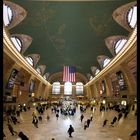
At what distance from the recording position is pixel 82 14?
81.3 ft

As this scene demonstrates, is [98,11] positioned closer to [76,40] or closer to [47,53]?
[76,40]

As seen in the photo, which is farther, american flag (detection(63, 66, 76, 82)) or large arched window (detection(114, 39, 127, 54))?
american flag (detection(63, 66, 76, 82))

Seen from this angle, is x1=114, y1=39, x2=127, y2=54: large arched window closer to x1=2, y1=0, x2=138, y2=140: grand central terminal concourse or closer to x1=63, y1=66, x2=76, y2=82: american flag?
x1=2, y1=0, x2=138, y2=140: grand central terminal concourse

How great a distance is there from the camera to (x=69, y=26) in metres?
→ 28.5

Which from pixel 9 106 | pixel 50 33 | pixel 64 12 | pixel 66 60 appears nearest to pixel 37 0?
pixel 64 12

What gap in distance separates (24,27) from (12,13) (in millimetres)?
3833

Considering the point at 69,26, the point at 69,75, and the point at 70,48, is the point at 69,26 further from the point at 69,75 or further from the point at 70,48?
the point at 69,75

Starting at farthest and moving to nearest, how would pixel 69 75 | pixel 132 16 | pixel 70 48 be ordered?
pixel 69 75 → pixel 70 48 → pixel 132 16

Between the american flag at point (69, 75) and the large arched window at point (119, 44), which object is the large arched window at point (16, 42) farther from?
the large arched window at point (119, 44)

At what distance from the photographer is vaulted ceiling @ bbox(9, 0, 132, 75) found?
22.2 metres

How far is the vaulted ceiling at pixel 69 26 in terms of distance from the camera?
22158 mm

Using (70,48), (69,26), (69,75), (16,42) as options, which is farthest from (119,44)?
(69,75)

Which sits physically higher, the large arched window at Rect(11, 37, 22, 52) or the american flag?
the large arched window at Rect(11, 37, 22, 52)

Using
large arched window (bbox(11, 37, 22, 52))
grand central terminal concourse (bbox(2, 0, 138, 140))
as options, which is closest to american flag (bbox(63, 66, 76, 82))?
grand central terminal concourse (bbox(2, 0, 138, 140))
